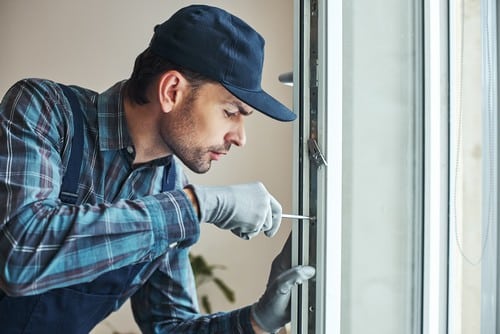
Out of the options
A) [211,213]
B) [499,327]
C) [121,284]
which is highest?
[211,213]

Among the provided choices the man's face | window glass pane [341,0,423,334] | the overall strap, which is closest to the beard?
the man's face

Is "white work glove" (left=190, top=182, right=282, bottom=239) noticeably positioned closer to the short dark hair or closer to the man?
the man

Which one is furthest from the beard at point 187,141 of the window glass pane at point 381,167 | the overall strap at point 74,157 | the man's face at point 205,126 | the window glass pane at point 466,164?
the window glass pane at point 466,164

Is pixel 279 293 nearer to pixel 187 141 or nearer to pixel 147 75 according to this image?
pixel 187 141

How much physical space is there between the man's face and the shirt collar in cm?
6

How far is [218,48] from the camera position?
878 millimetres

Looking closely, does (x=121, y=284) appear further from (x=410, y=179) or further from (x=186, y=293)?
(x=410, y=179)

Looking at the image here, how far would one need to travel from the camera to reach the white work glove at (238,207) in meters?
0.88

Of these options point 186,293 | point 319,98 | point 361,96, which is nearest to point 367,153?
point 361,96

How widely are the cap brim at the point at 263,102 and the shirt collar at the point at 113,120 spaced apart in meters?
0.16

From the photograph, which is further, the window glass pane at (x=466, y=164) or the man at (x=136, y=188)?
the window glass pane at (x=466, y=164)

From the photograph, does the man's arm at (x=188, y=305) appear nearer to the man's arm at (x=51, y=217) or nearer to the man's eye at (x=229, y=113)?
the man's arm at (x=51, y=217)

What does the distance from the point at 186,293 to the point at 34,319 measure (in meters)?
0.22

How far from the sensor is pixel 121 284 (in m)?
0.86
